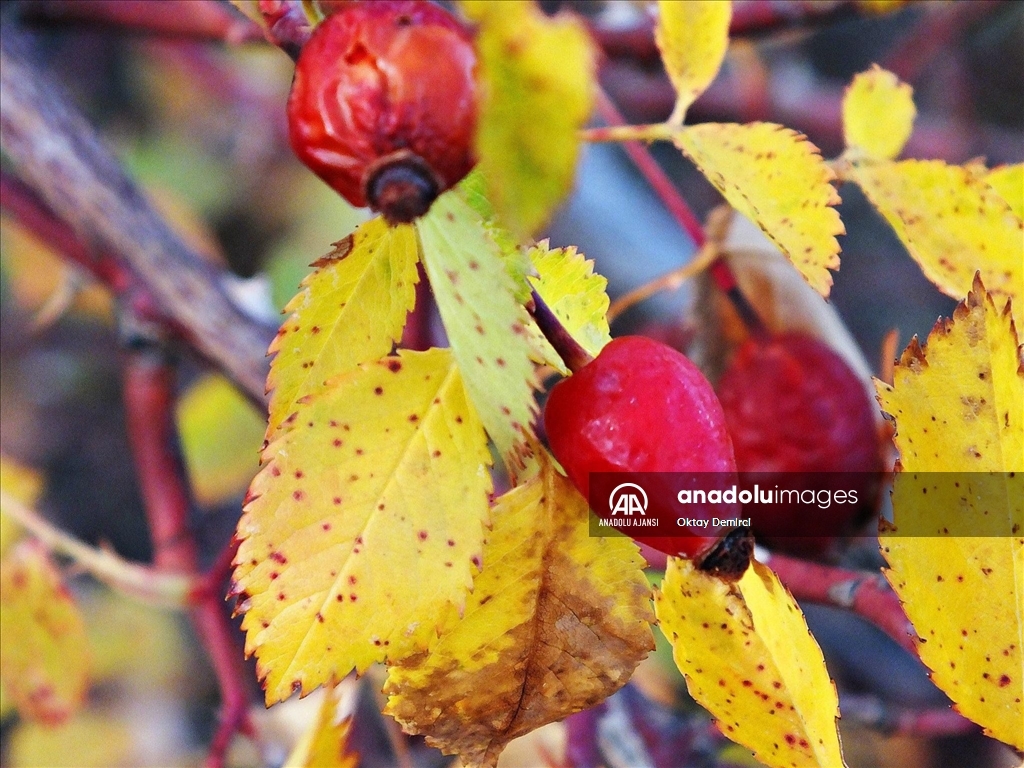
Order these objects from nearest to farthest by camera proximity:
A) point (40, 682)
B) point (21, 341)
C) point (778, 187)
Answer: point (778, 187) < point (40, 682) < point (21, 341)

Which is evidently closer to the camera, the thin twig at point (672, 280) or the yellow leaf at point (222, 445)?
the thin twig at point (672, 280)

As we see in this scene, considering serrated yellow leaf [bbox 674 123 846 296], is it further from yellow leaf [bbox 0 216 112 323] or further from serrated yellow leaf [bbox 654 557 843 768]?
yellow leaf [bbox 0 216 112 323]

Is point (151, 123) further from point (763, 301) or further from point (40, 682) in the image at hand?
point (763, 301)

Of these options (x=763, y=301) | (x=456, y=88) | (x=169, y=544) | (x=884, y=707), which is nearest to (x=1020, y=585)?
(x=456, y=88)

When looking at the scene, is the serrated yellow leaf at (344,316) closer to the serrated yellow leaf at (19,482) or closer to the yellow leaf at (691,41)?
the yellow leaf at (691,41)

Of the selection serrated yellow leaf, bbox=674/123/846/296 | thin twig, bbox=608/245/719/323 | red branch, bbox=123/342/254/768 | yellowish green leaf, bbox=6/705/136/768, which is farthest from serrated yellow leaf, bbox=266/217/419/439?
yellowish green leaf, bbox=6/705/136/768

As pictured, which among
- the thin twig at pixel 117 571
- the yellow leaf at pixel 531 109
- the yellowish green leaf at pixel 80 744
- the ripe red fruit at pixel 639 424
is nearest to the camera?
the yellow leaf at pixel 531 109

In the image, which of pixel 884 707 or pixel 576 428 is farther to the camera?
pixel 884 707

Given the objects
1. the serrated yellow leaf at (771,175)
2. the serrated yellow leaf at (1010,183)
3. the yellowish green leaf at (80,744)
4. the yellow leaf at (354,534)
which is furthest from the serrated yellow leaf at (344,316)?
the yellowish green leaf at (80,744)
